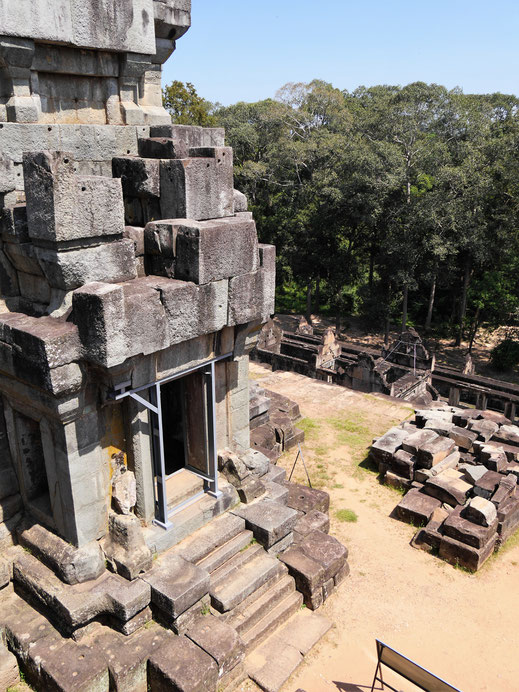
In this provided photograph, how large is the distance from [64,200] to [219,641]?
505cm

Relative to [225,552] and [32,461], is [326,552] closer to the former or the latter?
[225,552]

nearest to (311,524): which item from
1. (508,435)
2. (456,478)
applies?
(456,478)

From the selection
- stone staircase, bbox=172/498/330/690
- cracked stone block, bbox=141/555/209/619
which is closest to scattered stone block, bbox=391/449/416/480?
stone staircase, bbox=172/498/330/690

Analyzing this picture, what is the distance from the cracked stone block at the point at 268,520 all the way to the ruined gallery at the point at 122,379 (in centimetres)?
3

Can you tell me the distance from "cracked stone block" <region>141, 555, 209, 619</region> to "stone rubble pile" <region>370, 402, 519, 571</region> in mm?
4140

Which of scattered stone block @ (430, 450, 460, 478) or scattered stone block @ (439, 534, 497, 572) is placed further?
scattered stone block @ (430, 450, 460, 478)

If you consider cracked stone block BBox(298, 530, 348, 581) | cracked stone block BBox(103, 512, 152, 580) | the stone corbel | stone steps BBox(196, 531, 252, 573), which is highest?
the stone corbel

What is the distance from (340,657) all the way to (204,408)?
3563 millimetres

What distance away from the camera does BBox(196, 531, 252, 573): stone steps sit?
6957 mm

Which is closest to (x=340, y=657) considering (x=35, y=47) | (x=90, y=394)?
(x=90, y=394)

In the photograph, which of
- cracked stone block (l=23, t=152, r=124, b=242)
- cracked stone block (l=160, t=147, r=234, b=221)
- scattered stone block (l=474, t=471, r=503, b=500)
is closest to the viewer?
cracked stone block (l=23, t=152, r=124, b=242)

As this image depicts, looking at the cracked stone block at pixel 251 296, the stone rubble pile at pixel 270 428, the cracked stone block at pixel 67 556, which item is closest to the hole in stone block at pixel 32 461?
the cracked stone block at pixel 67 556

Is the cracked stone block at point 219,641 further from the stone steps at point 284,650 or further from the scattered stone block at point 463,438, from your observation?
the scattered stone block at point 463,438

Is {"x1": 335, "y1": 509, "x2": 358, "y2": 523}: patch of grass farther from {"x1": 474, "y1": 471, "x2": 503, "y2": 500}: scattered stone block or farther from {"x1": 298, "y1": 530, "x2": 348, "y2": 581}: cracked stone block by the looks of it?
{"x1": 474, "y1": 471, "x2": 503, "y2": 500}: scattered stone block
